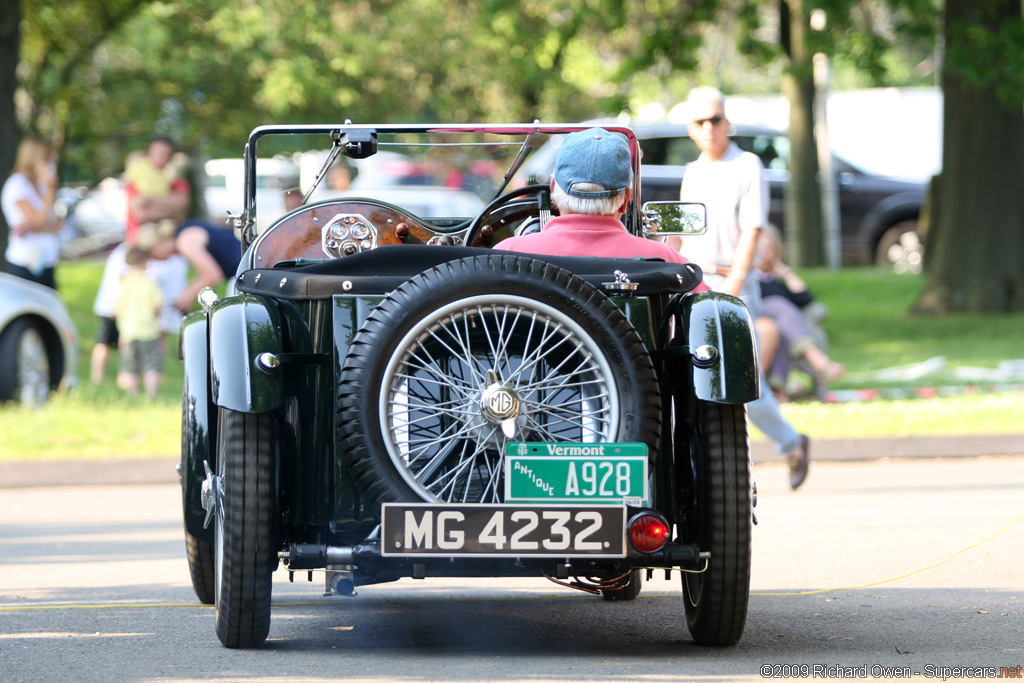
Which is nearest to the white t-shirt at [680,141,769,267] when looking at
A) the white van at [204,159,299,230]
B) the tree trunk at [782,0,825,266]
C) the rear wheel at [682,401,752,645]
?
the rear wheel at [682,401,752,645]

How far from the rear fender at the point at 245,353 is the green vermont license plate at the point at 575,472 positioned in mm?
689

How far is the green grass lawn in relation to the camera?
32.4 ft

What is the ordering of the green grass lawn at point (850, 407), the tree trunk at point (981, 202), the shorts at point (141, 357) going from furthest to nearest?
the tree trunk at point (981, 202), the shorts at point (141, 357), the green grass lawn at point (850, 407)

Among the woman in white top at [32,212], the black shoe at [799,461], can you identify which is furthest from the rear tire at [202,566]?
the woman in white top at [32,212]

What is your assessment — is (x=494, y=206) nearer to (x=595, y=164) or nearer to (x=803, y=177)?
(x=595, y=164)

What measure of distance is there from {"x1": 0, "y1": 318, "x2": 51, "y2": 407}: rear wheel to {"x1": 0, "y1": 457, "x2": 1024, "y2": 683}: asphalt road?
3166 millimetres

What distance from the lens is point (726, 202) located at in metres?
7.73

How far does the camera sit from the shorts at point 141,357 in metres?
12.0

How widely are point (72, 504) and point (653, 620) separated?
14.2ft

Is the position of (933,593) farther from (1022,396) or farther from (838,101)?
(838,101)

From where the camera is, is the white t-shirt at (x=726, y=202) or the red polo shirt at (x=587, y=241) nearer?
the red polo shirt at (x=587, y=241)

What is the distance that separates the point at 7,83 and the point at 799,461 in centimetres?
1028

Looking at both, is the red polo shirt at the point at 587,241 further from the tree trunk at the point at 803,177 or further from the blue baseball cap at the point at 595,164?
the tree trunk at the point at 803,177

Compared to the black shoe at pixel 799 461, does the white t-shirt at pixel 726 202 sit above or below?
above
